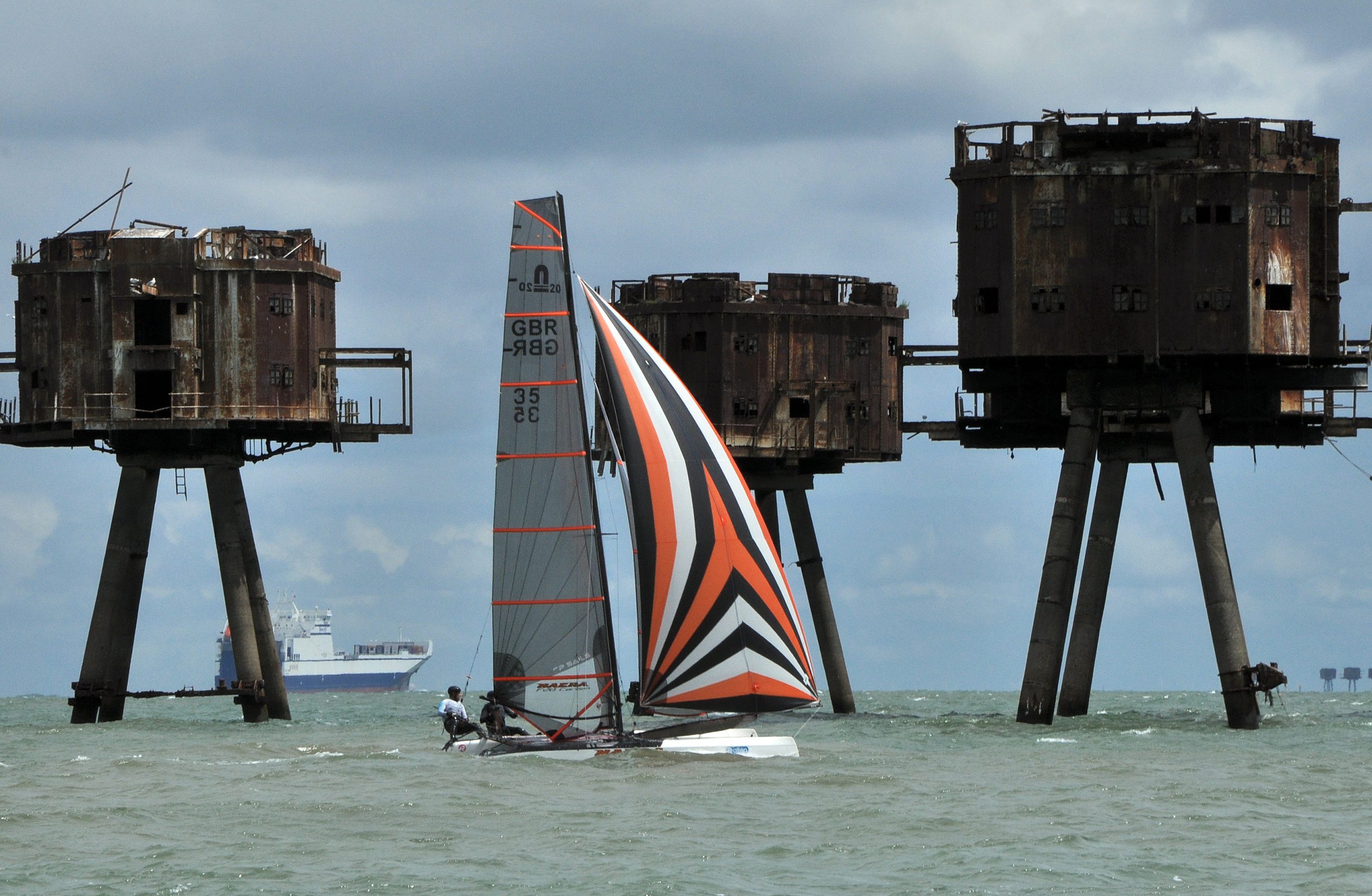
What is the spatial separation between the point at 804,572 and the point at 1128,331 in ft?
62.3

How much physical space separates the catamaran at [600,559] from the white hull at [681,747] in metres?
0.07

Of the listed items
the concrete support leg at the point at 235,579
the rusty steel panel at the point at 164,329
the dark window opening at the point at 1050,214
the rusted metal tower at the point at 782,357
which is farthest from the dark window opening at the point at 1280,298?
the concrete support leg at the point at 235,579

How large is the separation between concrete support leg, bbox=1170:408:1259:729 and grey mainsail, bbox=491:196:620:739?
18875mm

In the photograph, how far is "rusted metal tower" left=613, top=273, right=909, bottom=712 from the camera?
68.6 meters

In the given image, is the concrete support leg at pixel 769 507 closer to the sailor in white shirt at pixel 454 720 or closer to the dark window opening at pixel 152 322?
the dark window opening at pixel 152 322

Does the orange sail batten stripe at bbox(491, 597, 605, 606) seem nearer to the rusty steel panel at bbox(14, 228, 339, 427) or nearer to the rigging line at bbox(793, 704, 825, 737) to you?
the rigging line at bbox(793, 704, 825, 737)

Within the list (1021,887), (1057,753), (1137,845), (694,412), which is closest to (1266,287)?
(1057,753)

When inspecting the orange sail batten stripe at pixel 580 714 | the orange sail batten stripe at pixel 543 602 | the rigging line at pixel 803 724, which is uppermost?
the orange sail batten stripe at pixel 543 602

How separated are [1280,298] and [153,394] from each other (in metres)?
28.5

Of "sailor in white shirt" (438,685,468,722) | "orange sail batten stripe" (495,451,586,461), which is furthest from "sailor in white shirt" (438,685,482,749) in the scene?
"orange sail batten stripe" (495,451,586,461)

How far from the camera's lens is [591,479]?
43.5 meters

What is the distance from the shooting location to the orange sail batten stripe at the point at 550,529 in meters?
43.2

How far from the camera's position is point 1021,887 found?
32.9 metres

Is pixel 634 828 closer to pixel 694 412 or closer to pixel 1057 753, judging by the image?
pixel 694 412
